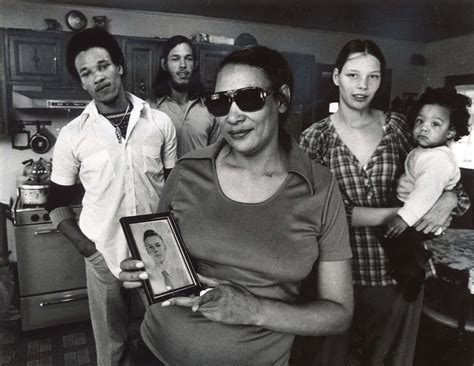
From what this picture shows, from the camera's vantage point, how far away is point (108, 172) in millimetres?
1821

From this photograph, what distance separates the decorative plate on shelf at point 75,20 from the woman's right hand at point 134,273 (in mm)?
3223

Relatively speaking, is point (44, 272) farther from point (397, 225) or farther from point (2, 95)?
point (397, 225)

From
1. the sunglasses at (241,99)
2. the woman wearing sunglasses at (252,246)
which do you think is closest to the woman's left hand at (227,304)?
the woman wearing sunglasses at (252,246)

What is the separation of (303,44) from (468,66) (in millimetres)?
1882

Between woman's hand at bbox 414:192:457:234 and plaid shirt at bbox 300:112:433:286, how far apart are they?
146 mm

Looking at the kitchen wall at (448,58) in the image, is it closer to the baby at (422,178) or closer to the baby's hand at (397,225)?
the baby at (422,178)

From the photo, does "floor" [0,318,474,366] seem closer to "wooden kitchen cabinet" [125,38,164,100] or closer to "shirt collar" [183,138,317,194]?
"shirt collar" [183,138,317,194]

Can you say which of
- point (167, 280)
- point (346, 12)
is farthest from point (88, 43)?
point (346, 12)

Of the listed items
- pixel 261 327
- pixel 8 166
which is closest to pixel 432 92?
pixel 261 327

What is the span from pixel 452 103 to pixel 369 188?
0.53 m

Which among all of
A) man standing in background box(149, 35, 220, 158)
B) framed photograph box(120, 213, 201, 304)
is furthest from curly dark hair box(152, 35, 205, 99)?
framed photograph box(120, 213, 201, 304)

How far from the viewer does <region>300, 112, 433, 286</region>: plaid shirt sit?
5.02 ft

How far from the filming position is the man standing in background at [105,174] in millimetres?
1839

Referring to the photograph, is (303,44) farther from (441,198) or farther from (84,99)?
(441,198)
